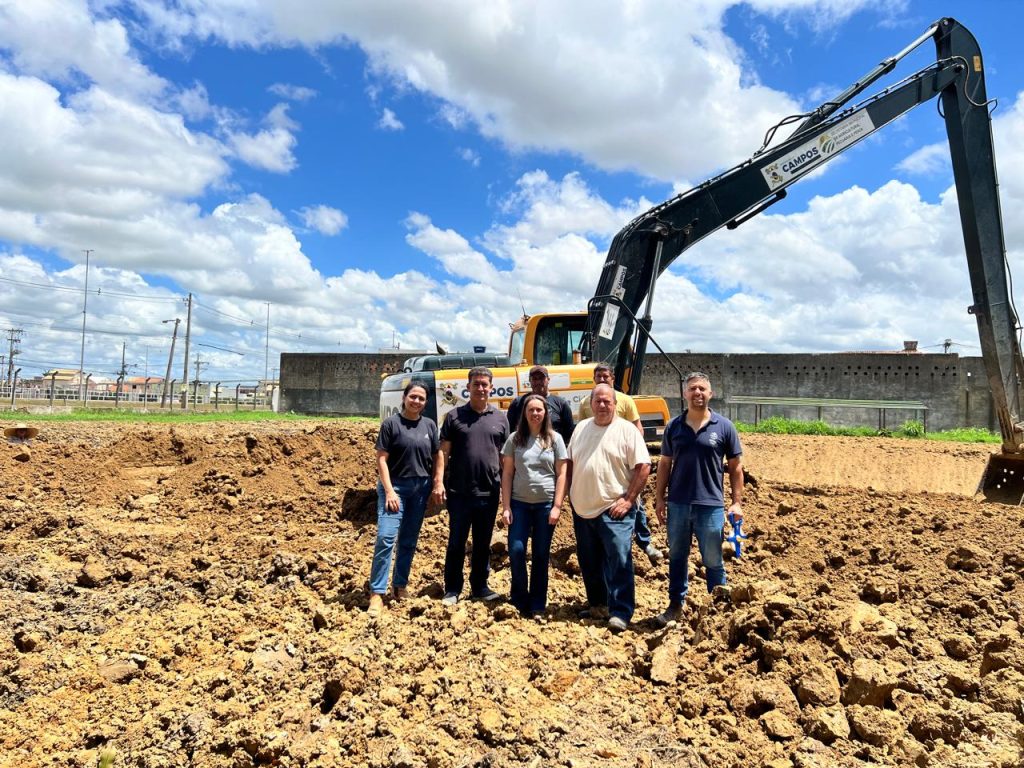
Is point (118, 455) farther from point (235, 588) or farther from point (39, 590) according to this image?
point (235, 588)

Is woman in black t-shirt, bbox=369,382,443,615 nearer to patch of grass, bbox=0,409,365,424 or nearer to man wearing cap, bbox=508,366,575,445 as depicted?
man wearing cap, bbox=508,366,575,445

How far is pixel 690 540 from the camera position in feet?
15.4

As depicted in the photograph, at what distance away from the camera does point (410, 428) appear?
17.0 feet

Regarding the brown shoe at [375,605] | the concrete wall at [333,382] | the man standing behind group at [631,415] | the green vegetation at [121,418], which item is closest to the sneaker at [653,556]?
the man standing behind group at [631,415]

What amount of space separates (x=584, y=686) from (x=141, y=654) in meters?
2.89

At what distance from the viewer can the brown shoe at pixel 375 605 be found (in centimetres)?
488

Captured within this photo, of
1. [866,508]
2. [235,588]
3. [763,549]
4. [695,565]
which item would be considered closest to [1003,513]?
[866,508]

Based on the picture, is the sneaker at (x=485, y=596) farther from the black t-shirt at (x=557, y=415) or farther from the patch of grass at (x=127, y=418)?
the patch of grass at (x=127, y=418)

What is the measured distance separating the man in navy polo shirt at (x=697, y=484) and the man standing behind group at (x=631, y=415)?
45.7 inches

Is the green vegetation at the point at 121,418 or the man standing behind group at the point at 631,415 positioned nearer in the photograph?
the man standing behind group at the point at 631,415

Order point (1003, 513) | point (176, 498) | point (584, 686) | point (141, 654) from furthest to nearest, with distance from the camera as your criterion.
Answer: point (176, 498)
point (1003, 513)
point (141, 654)
point (584, 686)

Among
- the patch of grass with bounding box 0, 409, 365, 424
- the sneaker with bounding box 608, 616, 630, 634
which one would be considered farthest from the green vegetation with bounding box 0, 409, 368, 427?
the sneaker with bounding box 608, 616, 630, 634

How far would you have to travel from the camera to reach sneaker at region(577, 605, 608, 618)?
4922mm

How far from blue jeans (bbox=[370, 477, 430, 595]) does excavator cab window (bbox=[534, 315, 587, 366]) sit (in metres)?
4.13
